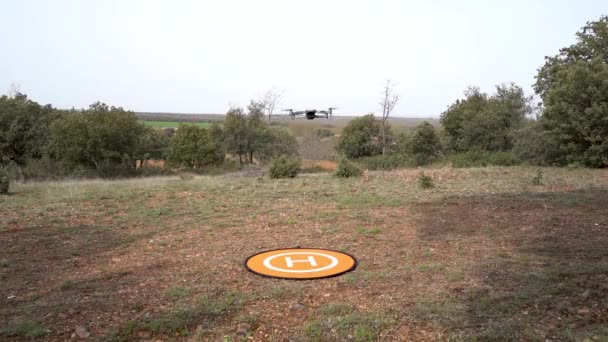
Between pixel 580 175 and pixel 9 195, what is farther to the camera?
pixel 580 175

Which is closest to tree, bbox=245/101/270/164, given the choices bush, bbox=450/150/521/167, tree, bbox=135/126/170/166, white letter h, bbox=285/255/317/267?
tree, bbox=135/126/170/166

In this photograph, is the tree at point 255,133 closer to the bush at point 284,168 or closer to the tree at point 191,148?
the tree at point 191,148

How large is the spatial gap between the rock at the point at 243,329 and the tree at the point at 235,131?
40.8 m

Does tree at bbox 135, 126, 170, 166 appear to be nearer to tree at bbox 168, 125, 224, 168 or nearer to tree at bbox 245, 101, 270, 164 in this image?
tree at bbox 168, 125, 224, 168

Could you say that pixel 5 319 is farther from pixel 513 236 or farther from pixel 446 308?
pixel 513 236

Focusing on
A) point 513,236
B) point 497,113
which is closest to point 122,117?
point 497,113

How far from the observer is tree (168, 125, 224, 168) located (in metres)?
40.9

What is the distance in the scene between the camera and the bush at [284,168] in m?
16.4

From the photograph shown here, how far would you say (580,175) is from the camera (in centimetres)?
1396

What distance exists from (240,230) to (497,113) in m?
29.5

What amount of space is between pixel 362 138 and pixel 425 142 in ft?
22.4

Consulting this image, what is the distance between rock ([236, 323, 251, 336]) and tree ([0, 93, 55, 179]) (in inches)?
1257

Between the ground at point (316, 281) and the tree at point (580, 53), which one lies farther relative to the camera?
the tree at point (580, 53)

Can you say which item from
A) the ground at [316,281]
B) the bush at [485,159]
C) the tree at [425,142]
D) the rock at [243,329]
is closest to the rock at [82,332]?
the ground at [316,281]
